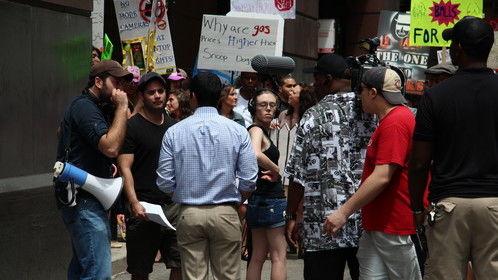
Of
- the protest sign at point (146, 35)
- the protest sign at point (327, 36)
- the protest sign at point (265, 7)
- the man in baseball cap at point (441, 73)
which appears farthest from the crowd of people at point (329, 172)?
the protest sign at point (327, 36)

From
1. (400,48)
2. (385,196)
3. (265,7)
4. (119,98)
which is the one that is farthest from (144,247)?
(400,48)

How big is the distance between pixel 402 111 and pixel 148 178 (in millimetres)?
2398

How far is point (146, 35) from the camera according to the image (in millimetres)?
12539

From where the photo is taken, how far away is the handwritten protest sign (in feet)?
41.4

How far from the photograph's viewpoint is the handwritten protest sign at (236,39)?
41.4 ft

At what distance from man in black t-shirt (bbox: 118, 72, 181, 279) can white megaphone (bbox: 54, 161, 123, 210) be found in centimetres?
68

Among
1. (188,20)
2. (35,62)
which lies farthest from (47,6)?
(188,20)

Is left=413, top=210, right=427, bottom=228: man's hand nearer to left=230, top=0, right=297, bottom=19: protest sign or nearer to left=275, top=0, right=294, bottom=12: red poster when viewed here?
left=230, top=0, right=297, bottom=19: protest sign

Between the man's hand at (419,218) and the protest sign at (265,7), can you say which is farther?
the protest sign at (265,7)

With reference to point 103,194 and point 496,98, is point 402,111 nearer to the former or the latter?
point 496,98

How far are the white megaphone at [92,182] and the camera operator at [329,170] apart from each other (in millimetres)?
1213

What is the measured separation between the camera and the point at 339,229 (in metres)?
6.09

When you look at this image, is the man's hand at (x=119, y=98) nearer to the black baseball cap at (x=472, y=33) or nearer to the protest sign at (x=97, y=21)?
the black baseball cap at (x=472, y=33)

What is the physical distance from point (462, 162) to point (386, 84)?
0.92 m
